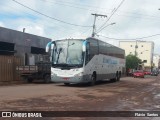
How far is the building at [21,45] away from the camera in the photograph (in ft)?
113

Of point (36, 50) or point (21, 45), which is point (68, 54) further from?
point (36, 50)

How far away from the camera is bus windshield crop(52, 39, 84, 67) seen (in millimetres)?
25391

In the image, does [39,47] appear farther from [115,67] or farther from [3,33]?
[115,67]

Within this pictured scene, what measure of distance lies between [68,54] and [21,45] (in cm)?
1622

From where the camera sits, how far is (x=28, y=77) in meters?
30.5

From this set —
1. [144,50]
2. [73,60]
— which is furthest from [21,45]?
[144,50]

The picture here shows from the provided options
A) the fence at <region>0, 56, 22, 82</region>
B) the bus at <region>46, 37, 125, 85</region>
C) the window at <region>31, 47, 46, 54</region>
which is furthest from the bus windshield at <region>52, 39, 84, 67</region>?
the window at <region>31, 47, 46, 54</region>

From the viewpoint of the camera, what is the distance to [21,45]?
4062 cm

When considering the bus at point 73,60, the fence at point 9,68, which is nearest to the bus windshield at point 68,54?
the bus at point 73,60

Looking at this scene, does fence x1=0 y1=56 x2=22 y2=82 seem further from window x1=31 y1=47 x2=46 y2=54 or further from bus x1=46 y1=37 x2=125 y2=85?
window x1=31 y1=47 x2=46 y2=54

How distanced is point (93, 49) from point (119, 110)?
14382mm

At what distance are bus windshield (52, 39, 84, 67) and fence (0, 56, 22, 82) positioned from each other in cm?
606

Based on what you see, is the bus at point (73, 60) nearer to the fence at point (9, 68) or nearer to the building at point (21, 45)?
the fence at point (9, 68)

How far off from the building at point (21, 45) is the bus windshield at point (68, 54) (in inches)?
312
